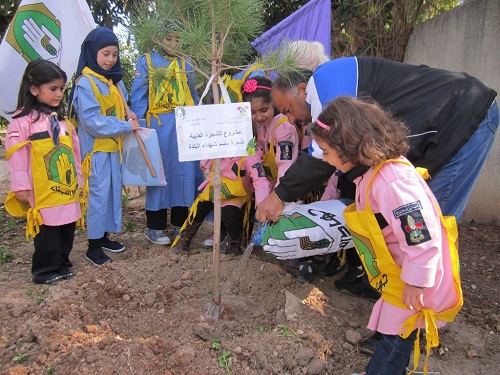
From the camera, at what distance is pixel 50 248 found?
→ 318 cm

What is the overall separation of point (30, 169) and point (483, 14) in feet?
13.4

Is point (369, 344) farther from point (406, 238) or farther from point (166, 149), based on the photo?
point (166, 149)

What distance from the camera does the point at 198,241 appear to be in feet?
13.6

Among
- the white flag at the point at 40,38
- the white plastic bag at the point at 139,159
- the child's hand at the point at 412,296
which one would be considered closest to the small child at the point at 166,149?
the white plastic bag at the point at 139,159

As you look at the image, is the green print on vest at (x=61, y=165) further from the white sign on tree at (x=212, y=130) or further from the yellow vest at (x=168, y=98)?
the white sign on tree at (x=212, y=130)

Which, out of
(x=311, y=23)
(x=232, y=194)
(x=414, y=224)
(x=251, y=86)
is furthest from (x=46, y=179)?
(x=311, y=23)

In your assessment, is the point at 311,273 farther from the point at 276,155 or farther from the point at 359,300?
the point at 276,155

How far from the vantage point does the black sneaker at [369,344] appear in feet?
7.84

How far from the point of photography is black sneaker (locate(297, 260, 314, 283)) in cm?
309

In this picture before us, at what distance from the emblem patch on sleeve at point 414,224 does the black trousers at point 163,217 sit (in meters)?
2.65

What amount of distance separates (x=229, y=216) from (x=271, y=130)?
2.41 ft

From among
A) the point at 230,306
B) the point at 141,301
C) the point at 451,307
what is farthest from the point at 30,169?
the point at 451,307

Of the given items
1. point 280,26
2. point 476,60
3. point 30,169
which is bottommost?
point 30,169

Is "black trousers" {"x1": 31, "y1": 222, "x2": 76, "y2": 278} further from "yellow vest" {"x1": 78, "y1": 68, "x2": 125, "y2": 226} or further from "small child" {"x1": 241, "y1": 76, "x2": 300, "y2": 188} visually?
"small child" {"x1": 241, "y1": 76, "x2": 300, "y2": 188}
